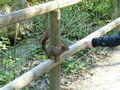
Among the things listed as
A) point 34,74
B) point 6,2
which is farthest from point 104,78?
point 6,2

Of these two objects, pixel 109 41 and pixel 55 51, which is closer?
pixel 109 41

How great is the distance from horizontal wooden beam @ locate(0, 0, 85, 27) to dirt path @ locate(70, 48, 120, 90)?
1166 mm

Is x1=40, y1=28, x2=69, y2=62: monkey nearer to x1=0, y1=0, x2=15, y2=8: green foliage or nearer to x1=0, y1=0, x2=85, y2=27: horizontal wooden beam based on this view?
x1=0, y1=0, x2=85, y2=27: horizontal wooden beam

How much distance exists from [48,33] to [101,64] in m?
1.77

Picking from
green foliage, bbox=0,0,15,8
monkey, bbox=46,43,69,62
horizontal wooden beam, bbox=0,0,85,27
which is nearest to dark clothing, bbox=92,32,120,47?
monkey, bbox=46,43,69,62

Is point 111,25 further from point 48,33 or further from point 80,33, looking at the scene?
point 48,33

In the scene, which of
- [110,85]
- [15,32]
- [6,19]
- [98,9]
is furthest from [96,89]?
[98,9]

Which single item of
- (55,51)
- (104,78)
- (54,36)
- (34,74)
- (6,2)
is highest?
(6,2)

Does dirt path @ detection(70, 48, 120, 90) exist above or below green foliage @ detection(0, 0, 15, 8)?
below

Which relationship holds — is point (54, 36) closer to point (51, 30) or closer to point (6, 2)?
point (51, 30)

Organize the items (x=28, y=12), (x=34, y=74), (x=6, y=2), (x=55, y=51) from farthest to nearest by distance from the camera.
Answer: (x=6, y=2) → (x=55, y=51) → (x=34, y=74) → (x=28, y=12)

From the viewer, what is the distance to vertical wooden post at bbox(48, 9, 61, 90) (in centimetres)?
285

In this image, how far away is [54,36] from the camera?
115 inches

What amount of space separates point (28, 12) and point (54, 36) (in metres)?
0.59
